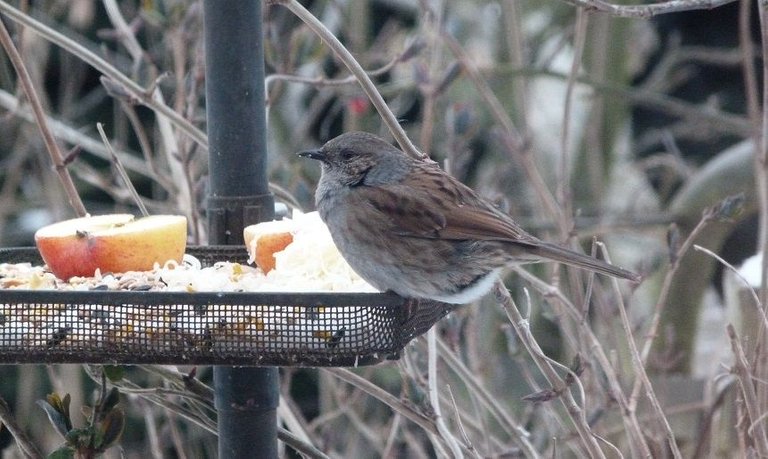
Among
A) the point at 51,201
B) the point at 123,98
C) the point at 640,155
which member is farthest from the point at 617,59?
the point at 123,98

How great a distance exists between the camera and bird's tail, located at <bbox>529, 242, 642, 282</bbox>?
10.9 feet

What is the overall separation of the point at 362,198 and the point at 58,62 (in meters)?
6.54

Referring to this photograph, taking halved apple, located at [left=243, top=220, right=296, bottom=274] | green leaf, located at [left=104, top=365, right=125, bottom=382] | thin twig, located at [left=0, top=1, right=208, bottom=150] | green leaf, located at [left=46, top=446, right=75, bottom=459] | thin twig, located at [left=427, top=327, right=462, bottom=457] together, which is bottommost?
green leaf, located at [left=46, top=446, right=75, bottom=459]

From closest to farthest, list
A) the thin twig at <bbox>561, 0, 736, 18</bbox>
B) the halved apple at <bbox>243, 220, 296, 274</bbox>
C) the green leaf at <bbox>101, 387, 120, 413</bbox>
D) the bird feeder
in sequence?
1. the bird feeder
2. the thin twig at <bbox>561, 0, 736, 18</bbox>
3. the green leaf at <bbox>101, 387, 120, 413</bbox>
4. the halved apple at <bbox>243, 220, 296, 274</bbox>

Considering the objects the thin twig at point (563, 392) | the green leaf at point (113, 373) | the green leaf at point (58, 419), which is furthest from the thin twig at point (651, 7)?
the green leaf at point (58, 419)

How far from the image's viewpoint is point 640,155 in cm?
1048

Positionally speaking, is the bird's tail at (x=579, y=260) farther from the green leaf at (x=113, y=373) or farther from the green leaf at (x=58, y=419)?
the green leaf at (x=58, y=419)

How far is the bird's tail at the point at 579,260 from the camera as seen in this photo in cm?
332

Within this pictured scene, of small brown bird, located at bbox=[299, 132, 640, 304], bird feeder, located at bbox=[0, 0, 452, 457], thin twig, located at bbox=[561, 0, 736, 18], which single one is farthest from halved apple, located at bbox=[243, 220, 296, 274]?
thin twig, located at bbox=[561, 0, 736, 18]

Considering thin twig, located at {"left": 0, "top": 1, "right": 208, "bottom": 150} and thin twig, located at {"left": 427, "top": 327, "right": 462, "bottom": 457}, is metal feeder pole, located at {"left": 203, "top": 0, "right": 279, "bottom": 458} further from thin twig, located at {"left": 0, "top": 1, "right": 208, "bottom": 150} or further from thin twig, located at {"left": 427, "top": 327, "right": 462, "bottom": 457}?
thin twig, located at {"left": 427, "top": 327, "right": 462, "bottom": 457}

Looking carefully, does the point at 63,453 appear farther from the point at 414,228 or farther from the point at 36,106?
the point at 414,228

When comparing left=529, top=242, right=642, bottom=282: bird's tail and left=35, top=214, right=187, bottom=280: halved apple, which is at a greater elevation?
left=35, top=214, right=187, bottom=280: halved apple

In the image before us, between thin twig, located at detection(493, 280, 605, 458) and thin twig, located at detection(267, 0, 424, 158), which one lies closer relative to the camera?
thin twig, located at detection(493, 280, 605, 458)

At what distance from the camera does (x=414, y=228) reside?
3.71 meters
